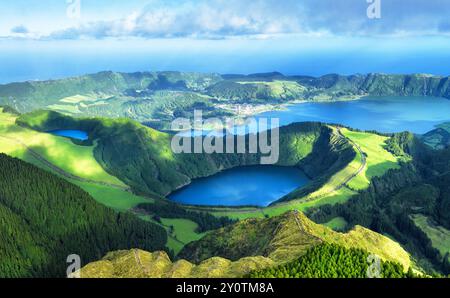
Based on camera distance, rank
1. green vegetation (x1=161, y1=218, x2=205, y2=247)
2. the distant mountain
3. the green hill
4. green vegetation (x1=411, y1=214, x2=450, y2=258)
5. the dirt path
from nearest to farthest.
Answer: the distant mountain
the dirt path
the green hill
green vegetation (x1=411, y1=214, x2=450, y2=258)
green vegetation (x1=161, y1=218, x2=205, y2=247)

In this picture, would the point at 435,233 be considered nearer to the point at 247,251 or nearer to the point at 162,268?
the point at 247,251

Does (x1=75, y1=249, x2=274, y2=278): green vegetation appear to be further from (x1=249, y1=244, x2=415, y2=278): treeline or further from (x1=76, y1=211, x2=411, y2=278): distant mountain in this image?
(x1=249, y1=244, x2=415, y2=278): treeline

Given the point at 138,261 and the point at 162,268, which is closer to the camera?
the point at 162,268

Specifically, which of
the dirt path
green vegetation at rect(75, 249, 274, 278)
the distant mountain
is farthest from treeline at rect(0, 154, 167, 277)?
green vegetation at rect(75, 249, 274, 278)

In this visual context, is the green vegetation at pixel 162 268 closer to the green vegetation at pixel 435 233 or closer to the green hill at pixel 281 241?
the green hill at pixel 281 241

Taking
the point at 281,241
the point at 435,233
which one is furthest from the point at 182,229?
the point at 435,233

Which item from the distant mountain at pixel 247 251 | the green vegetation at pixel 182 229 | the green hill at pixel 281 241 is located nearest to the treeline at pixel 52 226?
the green vegetation at pixel 182 229
